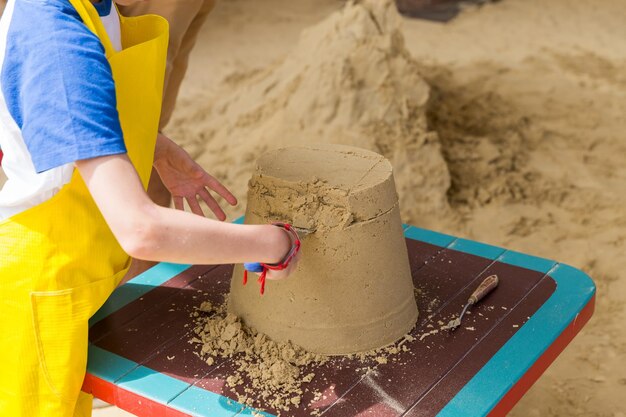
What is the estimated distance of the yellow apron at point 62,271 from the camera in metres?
1.42

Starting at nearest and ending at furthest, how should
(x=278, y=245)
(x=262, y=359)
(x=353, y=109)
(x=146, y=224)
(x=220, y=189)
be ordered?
(x=146, y=224) → (x=278, y=245) → (x=262, y=359) → (x=220, y=189) → (x=353, y=109)

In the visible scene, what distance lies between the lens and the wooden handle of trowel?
1.73m

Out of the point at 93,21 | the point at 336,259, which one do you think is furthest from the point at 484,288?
the point at 93,21

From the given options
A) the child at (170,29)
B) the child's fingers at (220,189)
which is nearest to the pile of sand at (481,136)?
the child at (170,29)

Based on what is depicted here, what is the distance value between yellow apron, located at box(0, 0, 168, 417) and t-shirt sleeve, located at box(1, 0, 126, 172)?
5.2 inches

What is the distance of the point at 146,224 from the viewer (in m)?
1.18

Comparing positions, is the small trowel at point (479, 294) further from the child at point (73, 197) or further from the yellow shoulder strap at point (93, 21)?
the yellow shoulder strap at point (93, 21)

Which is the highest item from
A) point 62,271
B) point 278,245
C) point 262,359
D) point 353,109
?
point 278,245

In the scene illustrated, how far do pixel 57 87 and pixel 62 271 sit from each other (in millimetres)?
392

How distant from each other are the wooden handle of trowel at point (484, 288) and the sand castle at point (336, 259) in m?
0.16

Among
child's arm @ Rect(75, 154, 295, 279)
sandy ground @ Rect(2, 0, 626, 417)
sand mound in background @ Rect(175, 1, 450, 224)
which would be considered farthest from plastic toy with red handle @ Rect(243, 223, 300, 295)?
sand mound in background @ Rect(175, 1, 450, 224)

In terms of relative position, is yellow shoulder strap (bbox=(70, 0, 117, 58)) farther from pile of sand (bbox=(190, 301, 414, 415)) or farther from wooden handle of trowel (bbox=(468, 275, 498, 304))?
wooden handle of trowel (bbox=(468, 275, 498, 304))

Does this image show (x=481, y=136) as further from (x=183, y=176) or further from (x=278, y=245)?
(x=278, y=245)

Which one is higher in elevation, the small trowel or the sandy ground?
the small trowel
